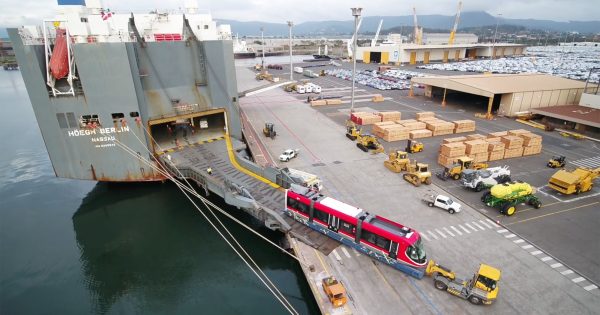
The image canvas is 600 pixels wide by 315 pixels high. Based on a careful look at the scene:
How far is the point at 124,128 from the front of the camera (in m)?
27.5

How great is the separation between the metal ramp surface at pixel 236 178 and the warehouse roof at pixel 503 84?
135 feet

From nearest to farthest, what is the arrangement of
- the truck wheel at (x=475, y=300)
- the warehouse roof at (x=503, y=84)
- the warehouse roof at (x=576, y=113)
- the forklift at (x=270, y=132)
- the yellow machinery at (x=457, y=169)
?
1. the truck wheel at (x=475, y=300)
2. the yellow machinery at (x=457, y=169)
3. the forklift at (x=270, y=132)
4. the warehouse roof at (x=576, y=113)
5. the warehouse roof at (x=503, y=84)

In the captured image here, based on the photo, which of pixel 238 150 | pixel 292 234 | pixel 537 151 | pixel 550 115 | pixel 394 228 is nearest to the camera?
pixel 394 228

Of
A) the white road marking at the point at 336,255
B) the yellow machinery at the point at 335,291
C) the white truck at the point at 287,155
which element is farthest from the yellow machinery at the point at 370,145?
the yellow machinery at the point at 335,291

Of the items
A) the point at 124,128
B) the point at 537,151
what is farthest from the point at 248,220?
the point at 537,151

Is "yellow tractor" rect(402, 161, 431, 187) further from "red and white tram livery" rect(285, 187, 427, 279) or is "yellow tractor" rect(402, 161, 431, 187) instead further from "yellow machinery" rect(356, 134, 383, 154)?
"red and white tram livery" rect(285, 187, 427, 279)

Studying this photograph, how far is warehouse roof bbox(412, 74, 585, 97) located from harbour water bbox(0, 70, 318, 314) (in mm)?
45052

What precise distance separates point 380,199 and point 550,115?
3741 centimetres

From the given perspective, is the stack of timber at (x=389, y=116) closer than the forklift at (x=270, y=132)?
No

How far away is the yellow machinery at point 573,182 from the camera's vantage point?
2632 cm

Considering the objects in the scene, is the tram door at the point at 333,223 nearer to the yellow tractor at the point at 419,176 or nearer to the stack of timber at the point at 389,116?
the yellow tractor at the point at 419,176

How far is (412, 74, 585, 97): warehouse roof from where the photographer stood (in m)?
50.6

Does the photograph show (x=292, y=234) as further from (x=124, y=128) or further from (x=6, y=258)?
(x=6, y=258)

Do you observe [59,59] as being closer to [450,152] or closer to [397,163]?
[397,163]
